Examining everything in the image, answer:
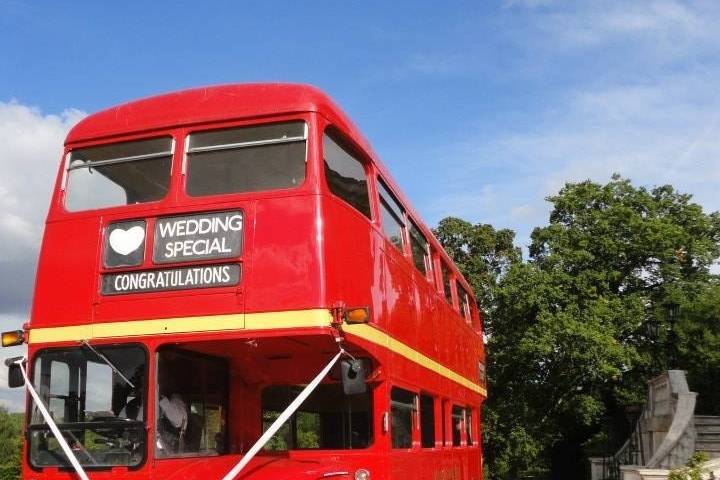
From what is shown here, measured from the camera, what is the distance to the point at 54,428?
6676 millimetres

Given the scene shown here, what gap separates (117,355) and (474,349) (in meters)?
8.90

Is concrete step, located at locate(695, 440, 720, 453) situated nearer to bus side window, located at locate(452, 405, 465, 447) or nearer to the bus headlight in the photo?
bus side window, located at locate(452, 405, 465, 447)

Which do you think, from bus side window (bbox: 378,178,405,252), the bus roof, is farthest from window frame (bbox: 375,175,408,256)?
the bus roof

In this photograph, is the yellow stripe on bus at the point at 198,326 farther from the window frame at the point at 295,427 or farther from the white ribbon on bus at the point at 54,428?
the window frame at the point at 295,427

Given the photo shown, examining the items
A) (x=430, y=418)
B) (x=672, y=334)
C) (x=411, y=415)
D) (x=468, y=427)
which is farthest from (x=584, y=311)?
(x=411, y=415)

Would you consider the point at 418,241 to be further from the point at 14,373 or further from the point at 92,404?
the point at 14,373

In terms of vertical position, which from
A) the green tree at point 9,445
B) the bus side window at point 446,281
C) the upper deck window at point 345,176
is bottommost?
the green tree at point 9,445

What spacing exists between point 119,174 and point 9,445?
41.6m

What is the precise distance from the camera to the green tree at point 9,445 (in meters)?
34.7

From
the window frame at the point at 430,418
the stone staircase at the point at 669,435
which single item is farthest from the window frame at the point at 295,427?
the stone staircase at the point at 669,435

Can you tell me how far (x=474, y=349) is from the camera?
14805 millimetres

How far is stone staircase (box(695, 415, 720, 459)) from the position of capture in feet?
64.9

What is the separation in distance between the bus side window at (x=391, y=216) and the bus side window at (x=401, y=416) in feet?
5.21

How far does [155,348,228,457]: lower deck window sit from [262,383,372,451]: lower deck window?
0.49 metres
